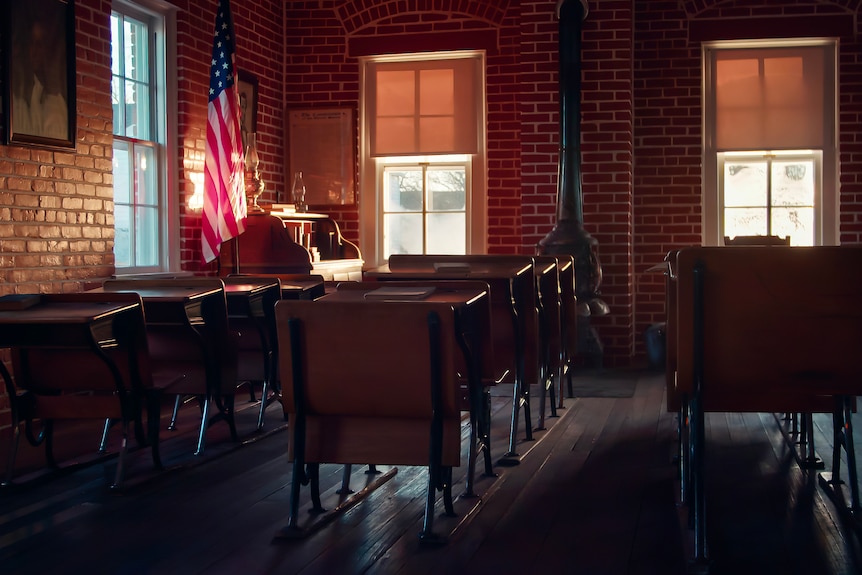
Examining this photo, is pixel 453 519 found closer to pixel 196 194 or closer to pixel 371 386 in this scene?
pixel 371 386

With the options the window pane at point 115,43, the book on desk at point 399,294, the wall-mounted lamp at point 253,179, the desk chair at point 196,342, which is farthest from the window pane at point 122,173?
the book on desk at point 399,294

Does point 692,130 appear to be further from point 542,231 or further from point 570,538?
point 570,538

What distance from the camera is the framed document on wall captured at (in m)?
8.22

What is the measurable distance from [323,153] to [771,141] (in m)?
3.58

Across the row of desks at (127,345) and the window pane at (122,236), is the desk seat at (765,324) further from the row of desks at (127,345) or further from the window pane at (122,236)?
the window pane at (122,236)

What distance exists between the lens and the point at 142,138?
247 inches

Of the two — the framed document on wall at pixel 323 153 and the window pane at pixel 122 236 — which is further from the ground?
the framed document on wall at pixel 323 153

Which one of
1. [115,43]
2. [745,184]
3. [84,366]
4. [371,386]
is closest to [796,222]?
[745,184]

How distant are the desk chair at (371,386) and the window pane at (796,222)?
536 centimetres

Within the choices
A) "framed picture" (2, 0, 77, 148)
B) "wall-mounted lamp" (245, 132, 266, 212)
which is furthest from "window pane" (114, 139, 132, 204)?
"wall-mounted lamp" (245, 132, 266, 212)

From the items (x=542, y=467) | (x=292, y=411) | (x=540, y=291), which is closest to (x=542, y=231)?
(x=540, y=291)

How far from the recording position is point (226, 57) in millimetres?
6285

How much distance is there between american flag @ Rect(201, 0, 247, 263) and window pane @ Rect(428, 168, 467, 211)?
214cm

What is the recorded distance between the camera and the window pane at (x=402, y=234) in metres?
8.17
